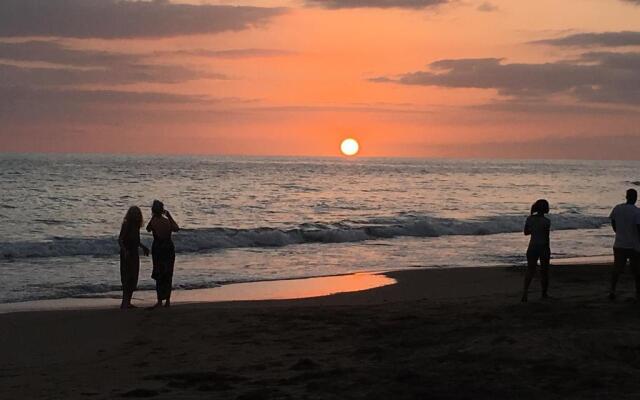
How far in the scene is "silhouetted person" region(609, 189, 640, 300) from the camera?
1288cm

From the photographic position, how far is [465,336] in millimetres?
9914

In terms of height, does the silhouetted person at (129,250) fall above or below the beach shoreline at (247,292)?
above

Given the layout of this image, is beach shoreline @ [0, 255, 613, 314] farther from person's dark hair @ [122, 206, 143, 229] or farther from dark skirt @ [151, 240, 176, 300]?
person's dark hair @ [122, 206, 143, 229]

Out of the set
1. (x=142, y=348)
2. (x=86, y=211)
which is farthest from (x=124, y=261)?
(x=86, y=211)

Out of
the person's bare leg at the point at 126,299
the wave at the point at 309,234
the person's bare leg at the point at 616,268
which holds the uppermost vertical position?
the person's bare leg at the point at 616,268

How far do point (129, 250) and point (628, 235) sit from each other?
7.85 meters

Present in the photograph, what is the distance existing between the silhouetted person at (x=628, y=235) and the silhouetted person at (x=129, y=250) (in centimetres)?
738

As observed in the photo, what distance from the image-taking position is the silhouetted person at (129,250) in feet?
44.2

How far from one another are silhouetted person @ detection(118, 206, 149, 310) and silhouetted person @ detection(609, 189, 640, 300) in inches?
291

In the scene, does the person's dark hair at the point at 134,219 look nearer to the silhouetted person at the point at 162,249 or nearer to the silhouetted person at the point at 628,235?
the silhouetted person at the point at 162,249

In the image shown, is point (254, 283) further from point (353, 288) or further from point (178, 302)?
point (178, 302)

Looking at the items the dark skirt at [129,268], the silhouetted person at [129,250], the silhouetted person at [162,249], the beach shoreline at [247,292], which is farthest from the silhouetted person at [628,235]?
the dark skirt at [129,268]

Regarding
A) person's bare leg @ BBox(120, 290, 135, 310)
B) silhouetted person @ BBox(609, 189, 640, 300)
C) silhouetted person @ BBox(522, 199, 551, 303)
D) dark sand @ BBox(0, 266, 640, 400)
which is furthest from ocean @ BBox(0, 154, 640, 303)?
silhouetted person @ BBox(609, 189, 640, 300)

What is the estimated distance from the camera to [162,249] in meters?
13.8
